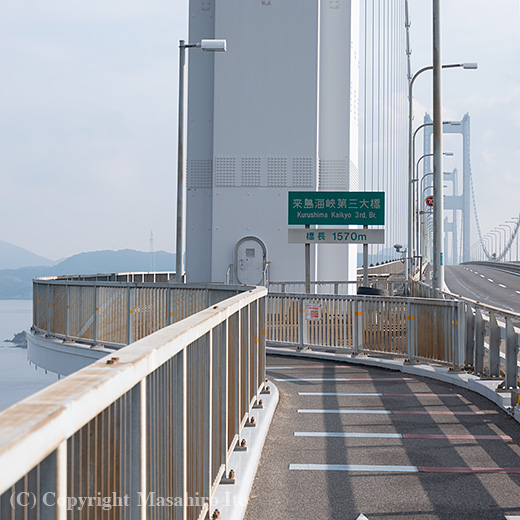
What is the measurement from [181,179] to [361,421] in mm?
15574

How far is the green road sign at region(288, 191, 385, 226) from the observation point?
2106 cm

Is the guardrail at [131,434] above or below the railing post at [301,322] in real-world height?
above

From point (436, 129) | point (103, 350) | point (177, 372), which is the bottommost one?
point (103, 350)

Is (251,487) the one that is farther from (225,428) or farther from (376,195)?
(376,195)

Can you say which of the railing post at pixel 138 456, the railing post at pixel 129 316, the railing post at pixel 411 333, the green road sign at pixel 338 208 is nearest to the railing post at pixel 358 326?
the railing post at pixel 411 333

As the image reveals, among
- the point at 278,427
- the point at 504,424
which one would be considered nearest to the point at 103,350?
the point at 278,427

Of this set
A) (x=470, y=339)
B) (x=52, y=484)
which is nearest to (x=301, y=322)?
(x=470, y=339)

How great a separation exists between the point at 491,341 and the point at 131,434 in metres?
8.78

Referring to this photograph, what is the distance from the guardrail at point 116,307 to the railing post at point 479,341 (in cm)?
555

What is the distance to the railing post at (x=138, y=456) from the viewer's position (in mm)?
2914

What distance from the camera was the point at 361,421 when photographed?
9.04 m

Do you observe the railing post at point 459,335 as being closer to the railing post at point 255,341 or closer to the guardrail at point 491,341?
the guardrail at point 491,341

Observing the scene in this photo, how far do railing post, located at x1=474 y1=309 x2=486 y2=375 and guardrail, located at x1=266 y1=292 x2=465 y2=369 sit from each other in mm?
508

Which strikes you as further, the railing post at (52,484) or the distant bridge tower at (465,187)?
the distant bridge tower at (465,187)
